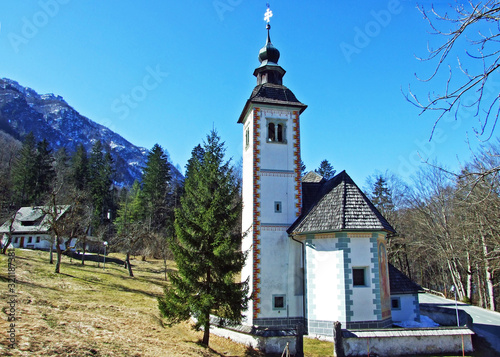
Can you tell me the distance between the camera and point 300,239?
58.7ft

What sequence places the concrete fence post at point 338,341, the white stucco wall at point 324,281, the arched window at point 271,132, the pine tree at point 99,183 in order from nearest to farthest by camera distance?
the concrete fence post at point 338,341
the white stucco wall at point 324,281
the arched window at point 271,132
the pine tree at point 99,183

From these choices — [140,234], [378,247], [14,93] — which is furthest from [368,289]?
[14,93]

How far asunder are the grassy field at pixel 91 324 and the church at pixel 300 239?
2211 millimetres

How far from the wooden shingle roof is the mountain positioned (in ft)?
398

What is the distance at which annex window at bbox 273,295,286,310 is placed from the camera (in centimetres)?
1764

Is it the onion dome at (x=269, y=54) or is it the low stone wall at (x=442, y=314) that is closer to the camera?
the low stone wall at (x=442, y=314)

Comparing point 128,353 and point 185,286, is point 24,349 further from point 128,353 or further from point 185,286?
point 185,286

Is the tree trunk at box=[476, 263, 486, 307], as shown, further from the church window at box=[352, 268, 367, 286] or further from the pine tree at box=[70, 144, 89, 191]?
the pine tree at box=[70, 144, 89, 191]

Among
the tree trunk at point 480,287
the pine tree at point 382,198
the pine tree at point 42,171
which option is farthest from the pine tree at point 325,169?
the pine tree at point 42,171

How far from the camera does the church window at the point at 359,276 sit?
15.9 m

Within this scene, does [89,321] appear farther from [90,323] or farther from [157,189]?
[157,189]

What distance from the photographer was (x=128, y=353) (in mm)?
11734

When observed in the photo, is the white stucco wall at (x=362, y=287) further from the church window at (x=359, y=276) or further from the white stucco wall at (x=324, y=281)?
the white stucco wall at (x=324, y=281)

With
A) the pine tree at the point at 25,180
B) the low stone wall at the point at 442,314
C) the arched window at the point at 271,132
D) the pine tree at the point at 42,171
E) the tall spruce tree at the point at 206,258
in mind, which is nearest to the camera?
the tall spruce tree at the point at 206,258
